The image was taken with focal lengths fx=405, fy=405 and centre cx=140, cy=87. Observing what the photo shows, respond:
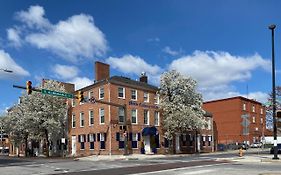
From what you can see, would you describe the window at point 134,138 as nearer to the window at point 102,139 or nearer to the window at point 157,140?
the window at point 102,139

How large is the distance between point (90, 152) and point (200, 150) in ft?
66.6

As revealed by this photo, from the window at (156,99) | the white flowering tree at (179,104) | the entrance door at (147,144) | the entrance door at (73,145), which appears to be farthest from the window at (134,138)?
the entrance door at (73,145)

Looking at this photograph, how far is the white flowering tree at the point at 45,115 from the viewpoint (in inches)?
2207

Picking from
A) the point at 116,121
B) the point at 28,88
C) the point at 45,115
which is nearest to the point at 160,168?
the point at 28,88

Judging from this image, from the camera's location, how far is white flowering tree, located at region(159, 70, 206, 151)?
5259 cm

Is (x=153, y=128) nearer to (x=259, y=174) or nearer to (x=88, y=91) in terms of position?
(x=88, y=91)

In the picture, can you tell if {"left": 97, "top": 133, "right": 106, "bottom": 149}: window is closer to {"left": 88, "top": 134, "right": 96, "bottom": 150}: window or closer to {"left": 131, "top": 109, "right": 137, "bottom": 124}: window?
{"left": 88, "top": 134, "right": 96, "bottom": 150}: window

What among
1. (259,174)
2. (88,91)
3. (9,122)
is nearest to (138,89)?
(88,91)

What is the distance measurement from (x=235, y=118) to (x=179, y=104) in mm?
37041

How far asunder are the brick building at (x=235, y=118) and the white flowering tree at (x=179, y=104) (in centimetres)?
3145

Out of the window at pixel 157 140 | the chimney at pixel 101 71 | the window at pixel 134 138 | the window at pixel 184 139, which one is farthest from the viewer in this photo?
the window at pixel 184 139

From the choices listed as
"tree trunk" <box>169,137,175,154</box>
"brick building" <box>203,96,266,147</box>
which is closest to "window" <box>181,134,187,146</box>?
"tree trunk" <box>169,137,175,154</box>

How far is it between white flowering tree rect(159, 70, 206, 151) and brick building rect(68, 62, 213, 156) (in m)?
1.65

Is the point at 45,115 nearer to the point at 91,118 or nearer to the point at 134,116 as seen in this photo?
the point at 91,118
